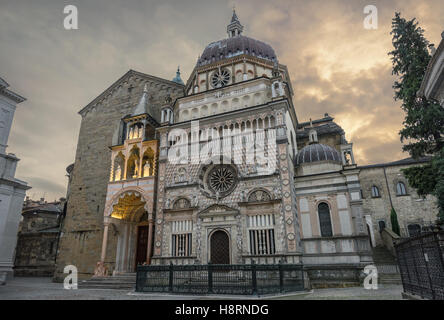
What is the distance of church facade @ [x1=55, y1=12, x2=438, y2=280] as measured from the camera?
18953 millimetres

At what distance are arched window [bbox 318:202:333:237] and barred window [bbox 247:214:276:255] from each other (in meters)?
3.76

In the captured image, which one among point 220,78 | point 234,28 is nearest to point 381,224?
point 220,78

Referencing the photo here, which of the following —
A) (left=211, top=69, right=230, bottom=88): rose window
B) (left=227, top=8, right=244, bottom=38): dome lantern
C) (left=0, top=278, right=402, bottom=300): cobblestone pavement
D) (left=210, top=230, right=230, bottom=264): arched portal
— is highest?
(left=227, top=8, right=244, bottom=38): dome lantern

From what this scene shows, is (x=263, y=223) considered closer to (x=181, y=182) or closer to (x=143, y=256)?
(x=181, y=182)

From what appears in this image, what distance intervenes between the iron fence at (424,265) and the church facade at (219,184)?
9.14 m

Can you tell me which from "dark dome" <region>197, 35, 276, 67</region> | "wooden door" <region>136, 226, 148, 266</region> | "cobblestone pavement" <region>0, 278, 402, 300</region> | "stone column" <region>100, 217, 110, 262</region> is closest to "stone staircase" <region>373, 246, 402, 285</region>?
"cobblestone pavement" <region>0, 278, 402, 300</region>

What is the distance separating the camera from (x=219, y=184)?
21484 millimetres

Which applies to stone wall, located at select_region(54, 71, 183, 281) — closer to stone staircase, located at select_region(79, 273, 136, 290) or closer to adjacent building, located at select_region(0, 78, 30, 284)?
stone staircase, located at select_region(79, 273, 136, 290)

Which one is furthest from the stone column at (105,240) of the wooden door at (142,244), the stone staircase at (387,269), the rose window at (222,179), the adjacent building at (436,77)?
the adjacent building at (436,77)

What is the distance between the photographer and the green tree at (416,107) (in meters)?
13.3

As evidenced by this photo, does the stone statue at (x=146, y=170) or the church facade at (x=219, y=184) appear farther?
the stone statue at (x=146, y=170)

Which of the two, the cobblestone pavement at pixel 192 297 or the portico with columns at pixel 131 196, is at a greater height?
the portico with columns at pixel 131 196

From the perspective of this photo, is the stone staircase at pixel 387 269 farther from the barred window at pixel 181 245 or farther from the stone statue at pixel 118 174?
the stone statue at pixel 118 174
